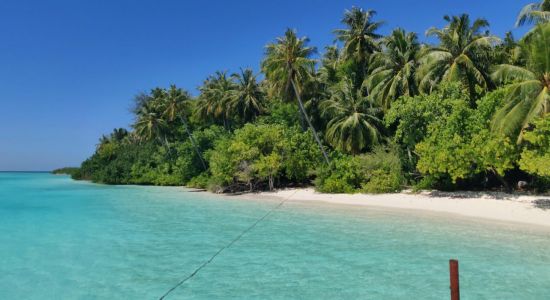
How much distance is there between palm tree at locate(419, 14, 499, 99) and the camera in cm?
2402

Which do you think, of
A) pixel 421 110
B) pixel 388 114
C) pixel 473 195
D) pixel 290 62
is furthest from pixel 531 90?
pixel 290 62

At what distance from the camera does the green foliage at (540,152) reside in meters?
14.6

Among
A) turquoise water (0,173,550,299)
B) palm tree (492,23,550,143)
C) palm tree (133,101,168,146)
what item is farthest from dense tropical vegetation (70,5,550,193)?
turquoise water (0,173,550,299)

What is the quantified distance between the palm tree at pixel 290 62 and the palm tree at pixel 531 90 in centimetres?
1438

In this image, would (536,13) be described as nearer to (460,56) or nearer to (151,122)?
(460,56)

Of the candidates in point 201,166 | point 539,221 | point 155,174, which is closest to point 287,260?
point 539,221

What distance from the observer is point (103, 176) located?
2167 inches

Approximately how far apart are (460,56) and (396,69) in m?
5.45

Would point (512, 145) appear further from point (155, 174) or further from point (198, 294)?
point (155, 174)

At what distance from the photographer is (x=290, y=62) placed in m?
29.5

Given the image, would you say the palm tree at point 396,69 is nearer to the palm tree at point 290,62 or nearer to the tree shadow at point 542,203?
the palm tree at point 290,62

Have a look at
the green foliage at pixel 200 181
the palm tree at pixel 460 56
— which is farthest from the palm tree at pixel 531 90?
the green foliage at pixel 200 181

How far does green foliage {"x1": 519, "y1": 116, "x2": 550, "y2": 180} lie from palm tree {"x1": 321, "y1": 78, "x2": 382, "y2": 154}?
→ 43.2 ft

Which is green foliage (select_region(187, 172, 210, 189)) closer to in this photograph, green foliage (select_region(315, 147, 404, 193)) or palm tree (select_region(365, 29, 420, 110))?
green foliage (select_region(315, 147, 404, 193))
